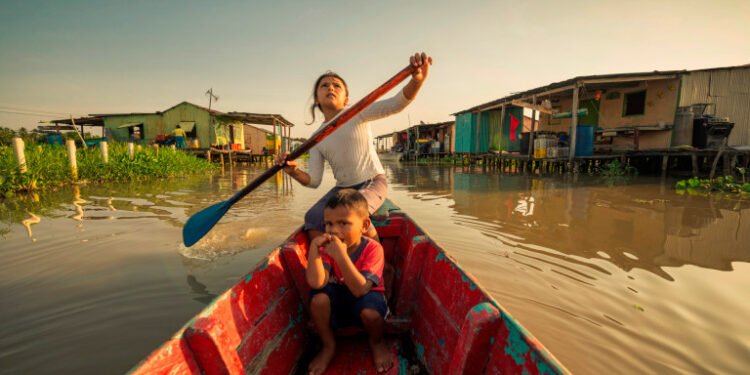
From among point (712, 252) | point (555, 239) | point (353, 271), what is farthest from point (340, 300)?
point (712, 252)

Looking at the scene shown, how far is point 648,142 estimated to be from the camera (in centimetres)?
1125

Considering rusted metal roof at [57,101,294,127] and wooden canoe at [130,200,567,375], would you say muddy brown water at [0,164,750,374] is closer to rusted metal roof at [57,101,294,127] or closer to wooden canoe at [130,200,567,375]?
wooden canoe at [130,200,567,375]

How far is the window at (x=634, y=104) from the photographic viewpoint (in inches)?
442

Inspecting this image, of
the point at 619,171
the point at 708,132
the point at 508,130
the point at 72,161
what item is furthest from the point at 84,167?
the point at 708,132

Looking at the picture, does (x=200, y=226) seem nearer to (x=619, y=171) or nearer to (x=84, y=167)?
(x=84, y=167)

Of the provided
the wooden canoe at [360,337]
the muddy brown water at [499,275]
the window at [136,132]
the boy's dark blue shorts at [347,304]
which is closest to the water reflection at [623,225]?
the muddy brown water at [499,275]

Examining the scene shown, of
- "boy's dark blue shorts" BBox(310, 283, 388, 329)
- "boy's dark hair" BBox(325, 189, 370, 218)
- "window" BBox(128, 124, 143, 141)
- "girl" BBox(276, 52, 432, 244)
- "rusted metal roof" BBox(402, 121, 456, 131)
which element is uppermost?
"rusted metal roof" BBox(402, 121, 456, 131)

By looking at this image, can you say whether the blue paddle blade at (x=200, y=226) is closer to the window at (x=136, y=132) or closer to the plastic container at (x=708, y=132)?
the plastic container at (x=708, y=132)

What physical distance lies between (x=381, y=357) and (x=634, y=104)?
1448cm

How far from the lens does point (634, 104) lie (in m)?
11.5

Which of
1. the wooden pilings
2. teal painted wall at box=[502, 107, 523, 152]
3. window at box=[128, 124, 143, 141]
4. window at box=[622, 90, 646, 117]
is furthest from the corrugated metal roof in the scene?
window at box=[128, 124, 143, 141]

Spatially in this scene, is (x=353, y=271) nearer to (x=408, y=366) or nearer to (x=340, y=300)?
(x=340, y=300)

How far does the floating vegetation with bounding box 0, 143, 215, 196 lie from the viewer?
6285 mm

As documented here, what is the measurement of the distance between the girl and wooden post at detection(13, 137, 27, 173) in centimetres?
752
